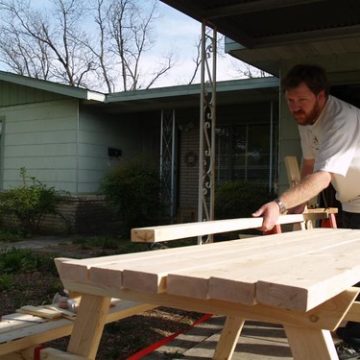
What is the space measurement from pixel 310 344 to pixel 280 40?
595 centimetres

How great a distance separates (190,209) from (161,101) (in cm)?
258

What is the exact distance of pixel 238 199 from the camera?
955 cm

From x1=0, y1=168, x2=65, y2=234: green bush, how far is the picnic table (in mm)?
9624

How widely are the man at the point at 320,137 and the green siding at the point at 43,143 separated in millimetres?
9282

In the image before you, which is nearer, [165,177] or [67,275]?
[67,275]

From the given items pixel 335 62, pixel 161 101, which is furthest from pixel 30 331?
pixel 161 101

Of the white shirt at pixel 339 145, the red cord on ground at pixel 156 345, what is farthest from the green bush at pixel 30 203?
the white shirt at pixel 339 145

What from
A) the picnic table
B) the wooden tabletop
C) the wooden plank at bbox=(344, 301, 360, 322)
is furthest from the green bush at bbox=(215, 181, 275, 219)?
the picnic table

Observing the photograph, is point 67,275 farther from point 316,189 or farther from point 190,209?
point 190,209

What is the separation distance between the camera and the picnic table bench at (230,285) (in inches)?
53.9

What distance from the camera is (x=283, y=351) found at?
3.86 metres

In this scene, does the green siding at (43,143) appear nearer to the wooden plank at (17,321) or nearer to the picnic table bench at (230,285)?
the wooden plank at (17,321)

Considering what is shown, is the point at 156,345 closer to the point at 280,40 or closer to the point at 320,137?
the point at 320,137

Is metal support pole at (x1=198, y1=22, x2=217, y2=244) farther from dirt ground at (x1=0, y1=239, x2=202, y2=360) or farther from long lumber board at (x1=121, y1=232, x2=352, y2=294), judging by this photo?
long lumber board at (x1=121, y1=232, x2=352, y2=294)
